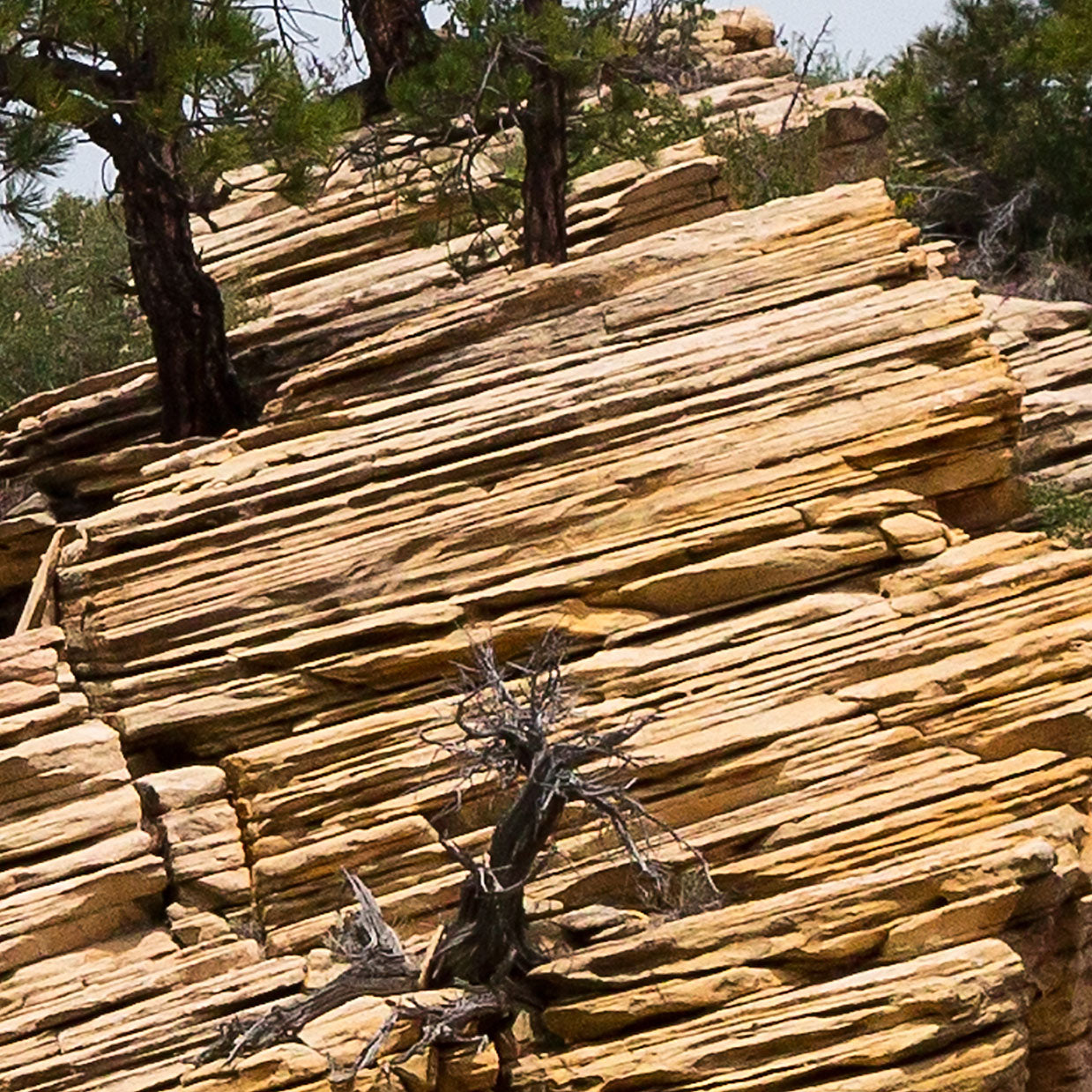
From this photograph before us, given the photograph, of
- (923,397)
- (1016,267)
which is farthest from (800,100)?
(923,397)

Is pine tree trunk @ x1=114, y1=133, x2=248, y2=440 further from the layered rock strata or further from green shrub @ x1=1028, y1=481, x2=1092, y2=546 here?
green shrub @ x1=1028, y1=481, x2=1092, y2=546

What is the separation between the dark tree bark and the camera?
1677cm

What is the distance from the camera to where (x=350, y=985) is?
29.0 ft

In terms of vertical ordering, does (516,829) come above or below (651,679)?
below

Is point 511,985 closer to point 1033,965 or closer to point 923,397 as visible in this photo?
point 1033,965

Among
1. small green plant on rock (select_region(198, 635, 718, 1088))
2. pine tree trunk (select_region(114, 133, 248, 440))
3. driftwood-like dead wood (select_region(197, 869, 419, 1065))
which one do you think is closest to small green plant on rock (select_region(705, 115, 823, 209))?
pine tree trunk (select_region(114, 133, 248, 440))

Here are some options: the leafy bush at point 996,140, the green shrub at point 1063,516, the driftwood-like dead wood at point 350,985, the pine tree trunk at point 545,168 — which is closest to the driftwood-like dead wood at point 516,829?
the driftwood-like dead wood at point 350,985

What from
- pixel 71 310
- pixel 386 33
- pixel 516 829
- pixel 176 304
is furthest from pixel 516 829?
pixel 386 33

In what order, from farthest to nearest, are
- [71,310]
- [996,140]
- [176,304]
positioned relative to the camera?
1. [996,140]
2. [71,310]
3. [176,304]

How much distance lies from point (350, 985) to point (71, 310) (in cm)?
935

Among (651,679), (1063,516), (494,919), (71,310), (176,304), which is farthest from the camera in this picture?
(71,310)

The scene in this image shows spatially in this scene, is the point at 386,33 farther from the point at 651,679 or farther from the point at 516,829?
the point at 516,829

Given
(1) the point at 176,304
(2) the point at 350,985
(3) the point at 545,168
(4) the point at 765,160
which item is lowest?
(2) the point at 350,985

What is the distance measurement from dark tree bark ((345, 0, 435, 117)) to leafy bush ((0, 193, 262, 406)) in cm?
256
